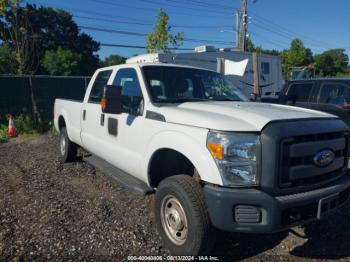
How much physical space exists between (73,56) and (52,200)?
40.7m

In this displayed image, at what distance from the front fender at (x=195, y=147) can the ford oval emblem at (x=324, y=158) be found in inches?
35.8

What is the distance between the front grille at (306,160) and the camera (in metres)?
2.75

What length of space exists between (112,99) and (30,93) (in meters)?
9.53

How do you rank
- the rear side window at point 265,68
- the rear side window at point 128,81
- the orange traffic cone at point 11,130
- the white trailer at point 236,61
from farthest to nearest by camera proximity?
the rear side window at point 265,68, the white trailer at point 236,61, the orange traffic cone at point 11,130, the rear side window at point 128,81

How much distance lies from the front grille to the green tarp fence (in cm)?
999

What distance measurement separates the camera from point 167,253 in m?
3.34

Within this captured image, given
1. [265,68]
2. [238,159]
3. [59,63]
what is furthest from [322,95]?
[59,63]

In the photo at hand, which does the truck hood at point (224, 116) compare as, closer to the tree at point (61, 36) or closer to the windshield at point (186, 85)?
the windshield at point (186, 85)

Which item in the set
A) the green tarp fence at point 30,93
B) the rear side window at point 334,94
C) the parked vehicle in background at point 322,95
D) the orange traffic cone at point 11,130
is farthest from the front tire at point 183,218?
the green tarp fence at point 30,93

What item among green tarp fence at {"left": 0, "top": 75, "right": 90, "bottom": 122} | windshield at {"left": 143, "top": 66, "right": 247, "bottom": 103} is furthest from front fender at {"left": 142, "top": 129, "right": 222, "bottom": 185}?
green tarp fence at {"left": 0, "top": 75, "right": 90, "bottom": 122}

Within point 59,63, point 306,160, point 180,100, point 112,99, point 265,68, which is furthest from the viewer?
point 59,63

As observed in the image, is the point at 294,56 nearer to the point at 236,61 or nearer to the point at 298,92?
the point at 236,61

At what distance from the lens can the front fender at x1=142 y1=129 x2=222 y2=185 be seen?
2775 mm

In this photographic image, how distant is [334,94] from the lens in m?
7.92
